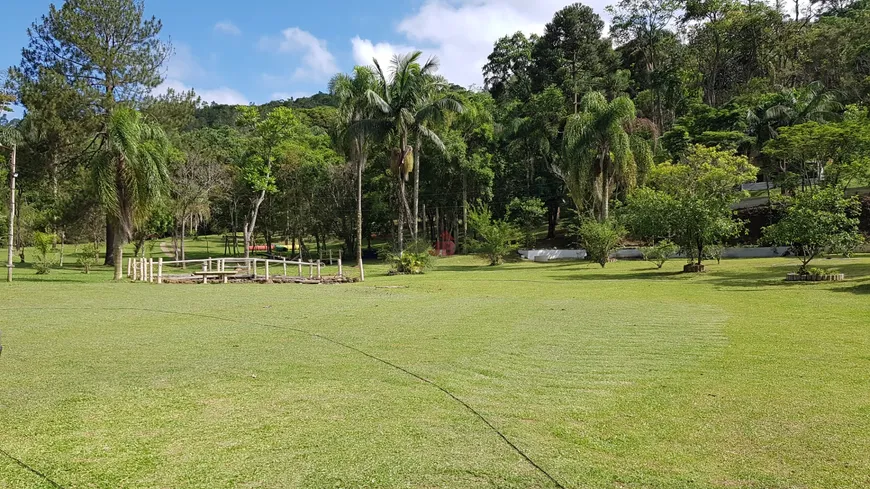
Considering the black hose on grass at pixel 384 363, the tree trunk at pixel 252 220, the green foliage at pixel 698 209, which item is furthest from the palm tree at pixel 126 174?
the green foliage at pixel 698 209

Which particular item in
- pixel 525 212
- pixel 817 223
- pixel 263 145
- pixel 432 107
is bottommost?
pixel 817 223

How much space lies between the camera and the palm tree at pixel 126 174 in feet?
72.1

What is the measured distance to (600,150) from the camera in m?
36.6

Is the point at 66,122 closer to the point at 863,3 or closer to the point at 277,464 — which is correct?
the point at 277,464

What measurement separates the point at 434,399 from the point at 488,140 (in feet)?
142

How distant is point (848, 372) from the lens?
718cm

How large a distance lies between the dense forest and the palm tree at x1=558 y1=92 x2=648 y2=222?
12 centimetres

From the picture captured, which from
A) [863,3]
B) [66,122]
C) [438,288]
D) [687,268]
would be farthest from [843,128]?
[863,3]

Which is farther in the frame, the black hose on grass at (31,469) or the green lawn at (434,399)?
the green lawn at (434,399)

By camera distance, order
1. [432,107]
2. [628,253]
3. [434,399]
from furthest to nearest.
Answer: [628,253] < [432,107] < [434,399]

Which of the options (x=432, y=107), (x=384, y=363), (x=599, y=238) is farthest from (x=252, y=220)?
(x=384, y=363)

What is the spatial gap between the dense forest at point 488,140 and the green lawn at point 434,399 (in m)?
15.2

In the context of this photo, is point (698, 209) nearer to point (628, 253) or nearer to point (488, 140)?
point (628, 253)

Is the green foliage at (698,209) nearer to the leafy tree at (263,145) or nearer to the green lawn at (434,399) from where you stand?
the green lawn at (434,399)
